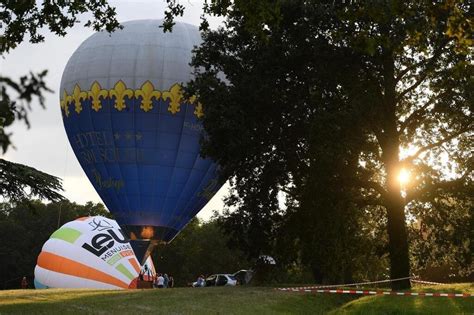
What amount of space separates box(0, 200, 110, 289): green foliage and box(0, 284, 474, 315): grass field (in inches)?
2341

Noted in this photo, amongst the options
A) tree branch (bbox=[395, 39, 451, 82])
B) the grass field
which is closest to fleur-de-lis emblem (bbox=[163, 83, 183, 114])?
tree branch (bbox=[395, 39, 451, 82])

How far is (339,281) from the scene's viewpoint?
34.9m

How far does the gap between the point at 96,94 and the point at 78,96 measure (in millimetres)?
1292

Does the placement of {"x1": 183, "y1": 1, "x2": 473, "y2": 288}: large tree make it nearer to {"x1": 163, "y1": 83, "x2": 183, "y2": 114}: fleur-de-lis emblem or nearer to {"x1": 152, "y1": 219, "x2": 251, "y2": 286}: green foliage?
{"x1": 163, "y1": 83, "x2": 183, "y2": 114}: fleur-de-lis emblem

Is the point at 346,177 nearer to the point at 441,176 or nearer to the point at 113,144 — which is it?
the point at 441,176

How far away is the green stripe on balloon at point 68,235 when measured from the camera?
45.0 metres

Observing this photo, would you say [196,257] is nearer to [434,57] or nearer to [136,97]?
[136,97]

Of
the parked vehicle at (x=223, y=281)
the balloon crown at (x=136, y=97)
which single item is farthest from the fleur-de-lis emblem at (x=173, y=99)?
the parked vehicle at (x=223, y=281)

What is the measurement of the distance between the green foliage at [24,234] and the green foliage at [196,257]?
47.8 ft

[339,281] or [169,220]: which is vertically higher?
[169,220]

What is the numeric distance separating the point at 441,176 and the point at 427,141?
172 centimetres

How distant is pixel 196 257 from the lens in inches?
3351

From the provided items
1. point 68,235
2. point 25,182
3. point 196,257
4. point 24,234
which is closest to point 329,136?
point 25,182

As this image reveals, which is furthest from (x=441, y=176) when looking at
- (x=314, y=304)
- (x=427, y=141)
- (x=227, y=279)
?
(x=227, y=279)
